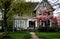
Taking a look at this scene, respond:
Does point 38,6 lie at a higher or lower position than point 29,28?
higher

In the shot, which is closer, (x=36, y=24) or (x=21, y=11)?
(x=21, y=11)

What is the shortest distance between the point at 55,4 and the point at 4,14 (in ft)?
45.4

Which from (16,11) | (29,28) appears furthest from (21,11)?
(29,28)

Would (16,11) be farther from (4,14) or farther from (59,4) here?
(59,4)

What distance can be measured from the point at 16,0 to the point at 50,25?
23792 millimetres

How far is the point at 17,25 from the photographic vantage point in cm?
5584

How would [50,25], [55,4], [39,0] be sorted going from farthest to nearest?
[39,0] → [50,25] → [55,4]

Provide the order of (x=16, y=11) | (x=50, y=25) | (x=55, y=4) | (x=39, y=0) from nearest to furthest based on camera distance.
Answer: (x=55, y=4), (x=16, y=11), (x=50, y=25), (x=39, y=0)

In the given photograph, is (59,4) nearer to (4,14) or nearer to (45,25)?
(4,14)

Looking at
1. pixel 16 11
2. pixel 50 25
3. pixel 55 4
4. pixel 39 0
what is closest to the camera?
pixel 55 4

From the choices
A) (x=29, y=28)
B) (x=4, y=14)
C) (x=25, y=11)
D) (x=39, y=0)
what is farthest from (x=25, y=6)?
(x=39, y=0)

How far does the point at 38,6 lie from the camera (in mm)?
56781

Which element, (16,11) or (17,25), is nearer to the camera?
(16,11)

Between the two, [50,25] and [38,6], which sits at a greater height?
[38,6]
